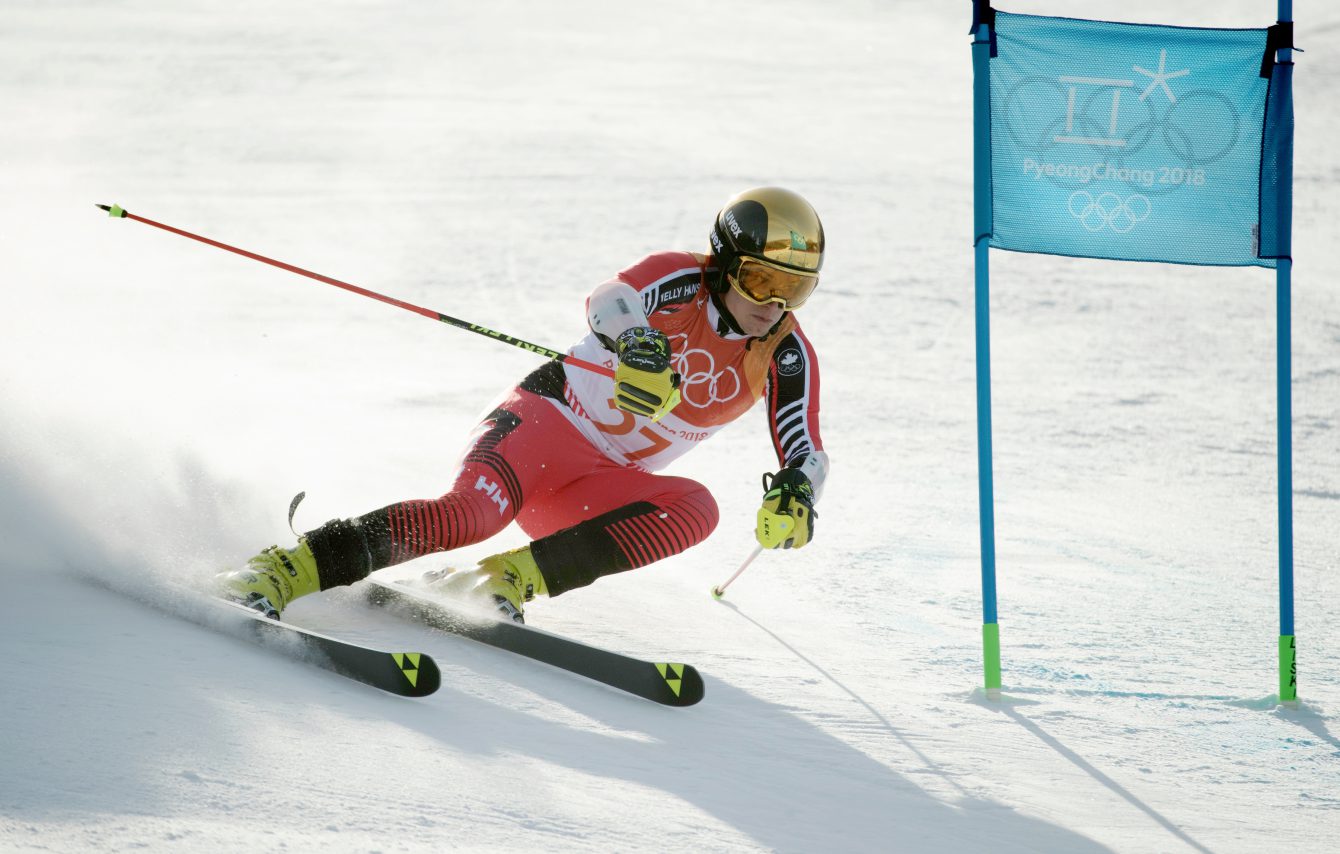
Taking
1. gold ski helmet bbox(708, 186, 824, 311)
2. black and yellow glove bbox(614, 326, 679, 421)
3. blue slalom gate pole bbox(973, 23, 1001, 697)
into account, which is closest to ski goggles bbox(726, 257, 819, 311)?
gold ski helmet bbox(708, 186, 824, 311)

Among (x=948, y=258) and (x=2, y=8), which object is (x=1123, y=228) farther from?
(x=2, y=8)

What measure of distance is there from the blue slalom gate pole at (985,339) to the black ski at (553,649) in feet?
2.75

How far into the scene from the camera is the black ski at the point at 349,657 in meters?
2.81

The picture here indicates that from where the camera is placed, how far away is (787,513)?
3.64 metres

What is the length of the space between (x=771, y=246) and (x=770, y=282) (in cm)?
11

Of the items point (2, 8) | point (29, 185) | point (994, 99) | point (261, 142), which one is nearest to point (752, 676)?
point (994, 99)

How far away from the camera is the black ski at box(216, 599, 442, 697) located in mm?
2807

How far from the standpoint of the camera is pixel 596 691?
10.4 ft

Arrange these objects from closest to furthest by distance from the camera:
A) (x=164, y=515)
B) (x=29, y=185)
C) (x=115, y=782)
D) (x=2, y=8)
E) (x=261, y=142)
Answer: (x=115, y=782), (x=164, y=515), (x=29, y=185), (x=261, y=142), (x=2, y=8)

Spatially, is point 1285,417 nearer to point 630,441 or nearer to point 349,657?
point 630,441

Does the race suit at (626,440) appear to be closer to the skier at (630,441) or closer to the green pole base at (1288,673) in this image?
the skier at (630,441)

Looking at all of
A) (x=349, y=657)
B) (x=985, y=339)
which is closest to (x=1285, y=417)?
(x=985, y=339)

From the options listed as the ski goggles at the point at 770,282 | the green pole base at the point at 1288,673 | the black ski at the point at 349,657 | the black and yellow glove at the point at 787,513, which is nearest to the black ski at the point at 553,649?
the black ski at the point at 349,657

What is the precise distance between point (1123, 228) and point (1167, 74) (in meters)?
0.41
